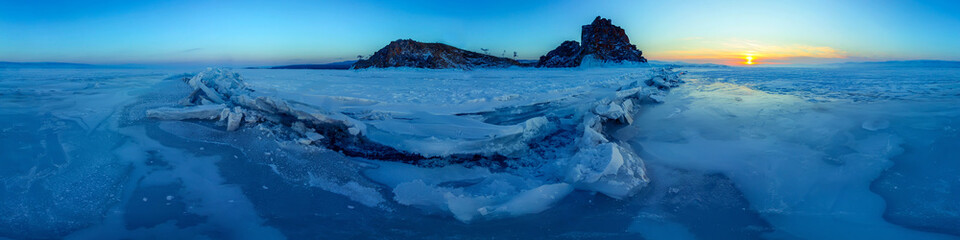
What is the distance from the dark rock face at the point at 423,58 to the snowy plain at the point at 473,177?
95.7 feet

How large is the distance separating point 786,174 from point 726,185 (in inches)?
15.8

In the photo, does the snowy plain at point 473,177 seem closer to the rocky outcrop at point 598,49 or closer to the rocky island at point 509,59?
the rocky island at point 509,59

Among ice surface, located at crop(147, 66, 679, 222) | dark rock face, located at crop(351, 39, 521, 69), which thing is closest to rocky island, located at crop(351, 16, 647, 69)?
dark rock face, located at crop(351, 39, 521, 69)

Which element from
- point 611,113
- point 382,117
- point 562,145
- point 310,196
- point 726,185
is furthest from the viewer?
point 382,117

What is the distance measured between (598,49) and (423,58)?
1984cm

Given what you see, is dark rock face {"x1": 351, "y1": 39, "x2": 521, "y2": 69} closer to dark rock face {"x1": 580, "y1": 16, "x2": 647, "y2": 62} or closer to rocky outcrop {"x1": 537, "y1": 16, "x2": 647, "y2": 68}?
rocky outcrop {"x1": 537, "y1": 16, "x2": 647, "y2": 68}

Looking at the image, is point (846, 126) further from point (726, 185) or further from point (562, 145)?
point (562, 145)

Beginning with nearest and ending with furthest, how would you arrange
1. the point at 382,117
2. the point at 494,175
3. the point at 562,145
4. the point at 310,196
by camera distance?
the point at 310,196 → the point at 494,175 → the point at 562,145 → the point at 382,117

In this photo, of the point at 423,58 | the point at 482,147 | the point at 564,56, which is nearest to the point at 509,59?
the point at 564,56

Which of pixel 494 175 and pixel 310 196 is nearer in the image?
pixel 310 196

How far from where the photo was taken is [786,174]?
2086mm

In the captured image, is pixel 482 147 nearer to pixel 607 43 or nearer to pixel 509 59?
pixel 509 59

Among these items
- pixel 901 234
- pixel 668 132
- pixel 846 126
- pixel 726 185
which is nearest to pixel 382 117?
pixel 668 132

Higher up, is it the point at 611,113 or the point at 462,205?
the point at 611,113
